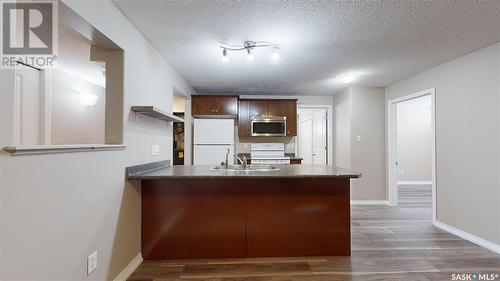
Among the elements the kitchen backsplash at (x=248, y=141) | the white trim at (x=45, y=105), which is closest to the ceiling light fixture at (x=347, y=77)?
the kitchen backsplash at (x=248, y=141)

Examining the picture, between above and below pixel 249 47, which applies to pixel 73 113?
below

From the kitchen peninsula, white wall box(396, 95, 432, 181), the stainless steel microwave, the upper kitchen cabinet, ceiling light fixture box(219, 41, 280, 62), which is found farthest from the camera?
white wall box(396, 95, 432, 181)

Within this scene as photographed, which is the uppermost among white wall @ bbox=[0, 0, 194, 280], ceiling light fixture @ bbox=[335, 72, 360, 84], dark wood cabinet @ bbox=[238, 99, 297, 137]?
ceiling light fixture @ bbox=[335, 72, 360, 84]

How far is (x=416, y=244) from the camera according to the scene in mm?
2893

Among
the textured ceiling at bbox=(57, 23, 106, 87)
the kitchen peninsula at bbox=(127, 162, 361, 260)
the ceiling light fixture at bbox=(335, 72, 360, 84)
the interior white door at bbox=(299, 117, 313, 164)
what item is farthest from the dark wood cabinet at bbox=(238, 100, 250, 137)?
the kitchen peninsula at bbox=(127, 162, 361, 260)

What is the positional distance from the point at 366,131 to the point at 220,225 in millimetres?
3594

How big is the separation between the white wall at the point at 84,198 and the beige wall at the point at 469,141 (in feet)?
12.4

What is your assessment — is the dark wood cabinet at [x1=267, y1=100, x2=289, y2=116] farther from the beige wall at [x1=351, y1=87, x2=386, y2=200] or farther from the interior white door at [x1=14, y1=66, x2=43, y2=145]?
the interior white door at [x1=14, y1=66, x2=43, y2=145]

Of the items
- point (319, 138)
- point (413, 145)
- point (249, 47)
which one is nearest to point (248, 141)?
point (319, 138)

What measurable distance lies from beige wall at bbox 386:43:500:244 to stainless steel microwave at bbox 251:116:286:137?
2505 mm

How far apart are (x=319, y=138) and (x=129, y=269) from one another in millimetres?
4757

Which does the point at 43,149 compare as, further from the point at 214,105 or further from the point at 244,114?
the point at 244,114

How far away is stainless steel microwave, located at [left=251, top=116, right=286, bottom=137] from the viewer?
5008mm

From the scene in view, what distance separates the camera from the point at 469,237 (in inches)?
117
